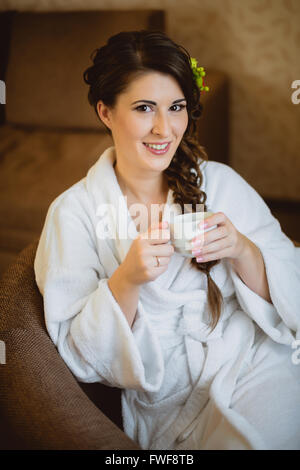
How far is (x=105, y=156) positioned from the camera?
142 cm

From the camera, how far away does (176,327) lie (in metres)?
1.29

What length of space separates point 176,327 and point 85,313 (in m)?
0.27

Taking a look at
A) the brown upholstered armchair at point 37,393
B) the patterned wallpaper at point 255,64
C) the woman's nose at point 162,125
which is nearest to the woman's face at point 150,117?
the woman's nose at point 162,125

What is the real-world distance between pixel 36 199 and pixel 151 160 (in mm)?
1153

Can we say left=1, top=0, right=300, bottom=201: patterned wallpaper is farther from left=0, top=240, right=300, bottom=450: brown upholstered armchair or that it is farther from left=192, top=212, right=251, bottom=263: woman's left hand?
left=0, top=240, right=300, bottom=450: brown upholstered armchair

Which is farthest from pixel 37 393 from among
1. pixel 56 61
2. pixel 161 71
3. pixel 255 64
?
pixel 255 64

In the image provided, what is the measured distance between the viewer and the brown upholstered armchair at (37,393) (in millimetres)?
987

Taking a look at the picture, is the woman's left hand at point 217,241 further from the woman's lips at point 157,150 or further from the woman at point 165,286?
the woman's lips at point 157,150

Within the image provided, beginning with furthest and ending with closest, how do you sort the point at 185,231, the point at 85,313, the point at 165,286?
the point at 165,286
the point at 85,313
the point at 185,231

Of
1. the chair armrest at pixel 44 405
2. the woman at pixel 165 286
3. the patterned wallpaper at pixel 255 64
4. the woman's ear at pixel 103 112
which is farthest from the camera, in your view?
the patterned wallpaper at pixel 255 64

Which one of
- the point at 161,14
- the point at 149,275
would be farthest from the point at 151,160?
the point at 161,14

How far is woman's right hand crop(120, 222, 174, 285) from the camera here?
41.1 inches

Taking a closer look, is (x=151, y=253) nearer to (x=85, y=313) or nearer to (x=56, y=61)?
(x=85, y=313)

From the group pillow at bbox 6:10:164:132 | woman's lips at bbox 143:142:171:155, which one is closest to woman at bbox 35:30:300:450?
woman's lips at bbox 143:142:171:155
